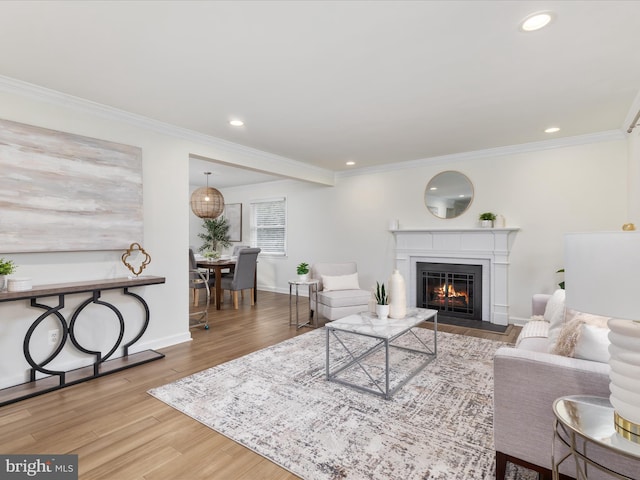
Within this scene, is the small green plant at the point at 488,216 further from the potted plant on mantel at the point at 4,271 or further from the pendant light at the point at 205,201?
the potted plant on mantel at the point at 4,271

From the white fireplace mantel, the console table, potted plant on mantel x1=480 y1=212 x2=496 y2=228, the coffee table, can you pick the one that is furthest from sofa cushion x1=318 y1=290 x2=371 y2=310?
the console table

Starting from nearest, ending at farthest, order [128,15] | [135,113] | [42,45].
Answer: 1. [128,15]
2. [42,45]
3. [135,113]

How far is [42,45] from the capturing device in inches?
84.7

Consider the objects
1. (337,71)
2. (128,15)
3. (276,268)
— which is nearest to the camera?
(128,15)

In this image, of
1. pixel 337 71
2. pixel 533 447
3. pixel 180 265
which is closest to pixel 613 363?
pixel 533 447

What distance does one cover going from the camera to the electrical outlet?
2.88 metres

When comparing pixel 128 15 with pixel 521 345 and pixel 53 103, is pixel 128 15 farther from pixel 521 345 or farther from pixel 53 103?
pixel 521 345

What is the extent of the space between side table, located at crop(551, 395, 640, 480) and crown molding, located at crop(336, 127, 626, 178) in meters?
3.92

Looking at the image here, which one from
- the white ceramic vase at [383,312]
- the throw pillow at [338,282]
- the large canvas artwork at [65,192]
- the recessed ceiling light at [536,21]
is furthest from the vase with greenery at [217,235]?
the recessed ceiling light at [536,21]

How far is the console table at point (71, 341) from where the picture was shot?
2.56 meters

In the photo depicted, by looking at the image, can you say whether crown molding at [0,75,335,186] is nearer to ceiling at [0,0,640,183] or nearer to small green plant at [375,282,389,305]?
ceiling at [0,0,640,183]

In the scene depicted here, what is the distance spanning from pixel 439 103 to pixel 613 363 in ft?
8.37

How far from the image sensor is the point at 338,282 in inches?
188

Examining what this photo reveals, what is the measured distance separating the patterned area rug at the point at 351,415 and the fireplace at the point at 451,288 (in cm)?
164
